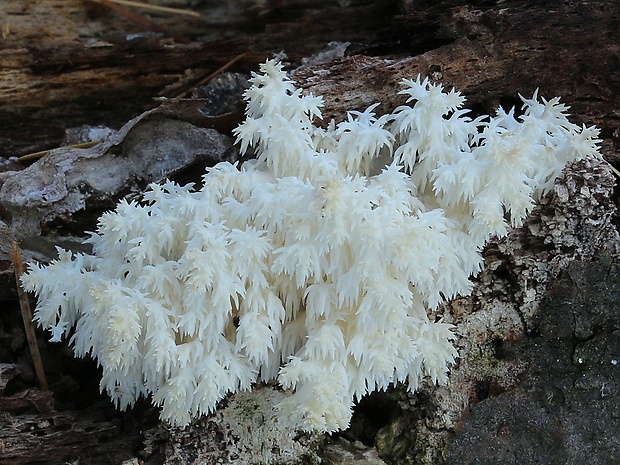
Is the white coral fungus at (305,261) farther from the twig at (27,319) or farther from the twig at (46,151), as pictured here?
the twig at (46,151)

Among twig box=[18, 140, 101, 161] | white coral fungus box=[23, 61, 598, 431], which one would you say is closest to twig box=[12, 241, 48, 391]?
white coral fungus box=[23, 61, 598, 431]

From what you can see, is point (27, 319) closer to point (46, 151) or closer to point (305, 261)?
point (46, 151)

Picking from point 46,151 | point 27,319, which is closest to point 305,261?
point 27,319

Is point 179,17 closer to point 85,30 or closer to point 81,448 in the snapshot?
point 85,30

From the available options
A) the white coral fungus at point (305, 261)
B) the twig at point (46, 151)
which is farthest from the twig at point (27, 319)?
the twig at point (46, 151)

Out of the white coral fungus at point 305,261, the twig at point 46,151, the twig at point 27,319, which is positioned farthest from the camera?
the twig at point 46,151

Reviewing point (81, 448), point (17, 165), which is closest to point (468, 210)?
point (81, 448)
